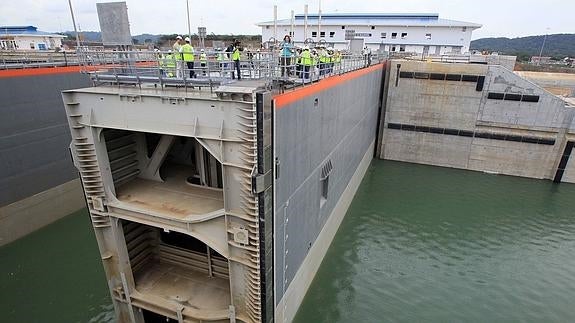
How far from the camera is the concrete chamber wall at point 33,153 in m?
12.7

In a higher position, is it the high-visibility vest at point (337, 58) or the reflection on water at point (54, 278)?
the high-visibility vest at point (337, 58)

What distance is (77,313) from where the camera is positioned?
32.9 feet

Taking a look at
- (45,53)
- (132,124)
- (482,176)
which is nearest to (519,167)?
(482,176)

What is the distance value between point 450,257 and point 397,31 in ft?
130

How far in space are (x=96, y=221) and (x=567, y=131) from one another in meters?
25.2

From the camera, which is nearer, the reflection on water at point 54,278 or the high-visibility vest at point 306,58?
the high-visibility vest at point 306,58

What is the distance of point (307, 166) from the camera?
9336 mm

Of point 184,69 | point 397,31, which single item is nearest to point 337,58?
point 184,69

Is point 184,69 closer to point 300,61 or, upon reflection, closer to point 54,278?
point 300,61

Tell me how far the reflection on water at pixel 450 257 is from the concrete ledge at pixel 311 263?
16.2 inches

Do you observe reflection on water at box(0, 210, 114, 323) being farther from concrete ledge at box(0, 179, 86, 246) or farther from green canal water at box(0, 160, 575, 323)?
concrete ledge at box(0, 179, 86, 246)

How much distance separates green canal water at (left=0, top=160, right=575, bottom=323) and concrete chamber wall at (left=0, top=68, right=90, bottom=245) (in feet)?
2.71

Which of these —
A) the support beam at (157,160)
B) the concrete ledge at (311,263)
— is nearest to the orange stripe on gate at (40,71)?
the support beam at (157,160)

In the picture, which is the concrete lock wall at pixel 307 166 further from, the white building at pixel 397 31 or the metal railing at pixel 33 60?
the white building at pixel 397 31
